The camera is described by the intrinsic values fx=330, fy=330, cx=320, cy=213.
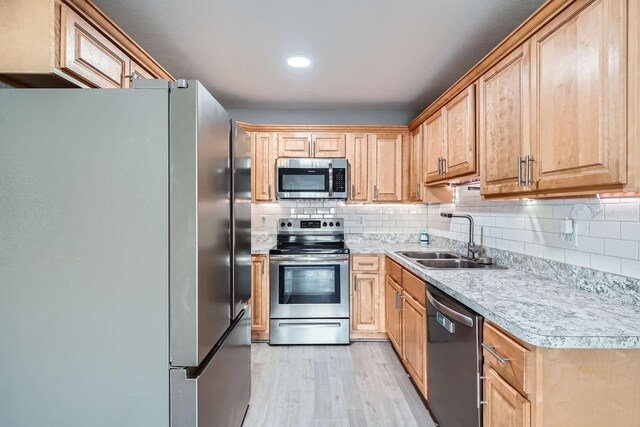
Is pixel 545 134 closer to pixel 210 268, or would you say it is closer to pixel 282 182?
pixel 210 268

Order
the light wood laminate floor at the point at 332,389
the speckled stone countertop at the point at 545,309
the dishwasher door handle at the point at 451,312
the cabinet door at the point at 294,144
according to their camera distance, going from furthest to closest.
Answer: the cabinet door at the point at 294,144 < the light wood laminate floor at the point at 332,389 < the dishwasher door handle at the point at 451,312 < the speckled stone countertop at the point at 545,309

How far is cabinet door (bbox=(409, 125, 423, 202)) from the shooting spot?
10.6 feet

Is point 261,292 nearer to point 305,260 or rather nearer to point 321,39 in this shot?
point 305,260

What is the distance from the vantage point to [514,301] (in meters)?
1.42

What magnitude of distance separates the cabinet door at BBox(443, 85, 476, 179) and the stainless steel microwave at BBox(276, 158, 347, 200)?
3.67ft

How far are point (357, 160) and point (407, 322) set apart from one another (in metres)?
1.74

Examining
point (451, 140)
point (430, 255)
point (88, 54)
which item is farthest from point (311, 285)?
point (88, 54)

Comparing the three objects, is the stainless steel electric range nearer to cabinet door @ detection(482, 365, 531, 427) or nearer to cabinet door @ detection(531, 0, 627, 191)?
cabinet door @ detection(482, 365, 531, 427)

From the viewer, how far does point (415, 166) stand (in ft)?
11.1

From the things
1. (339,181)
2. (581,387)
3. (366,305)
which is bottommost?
(366,305)

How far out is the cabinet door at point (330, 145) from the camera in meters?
3.50

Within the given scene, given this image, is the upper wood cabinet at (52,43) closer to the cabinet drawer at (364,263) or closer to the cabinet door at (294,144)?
the cabinet door at (294,144)

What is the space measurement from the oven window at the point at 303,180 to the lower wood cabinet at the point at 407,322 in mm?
1023

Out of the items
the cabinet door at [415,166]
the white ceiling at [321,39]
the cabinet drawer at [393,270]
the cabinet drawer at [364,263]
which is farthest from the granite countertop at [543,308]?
the white ceiling at [321,39]
